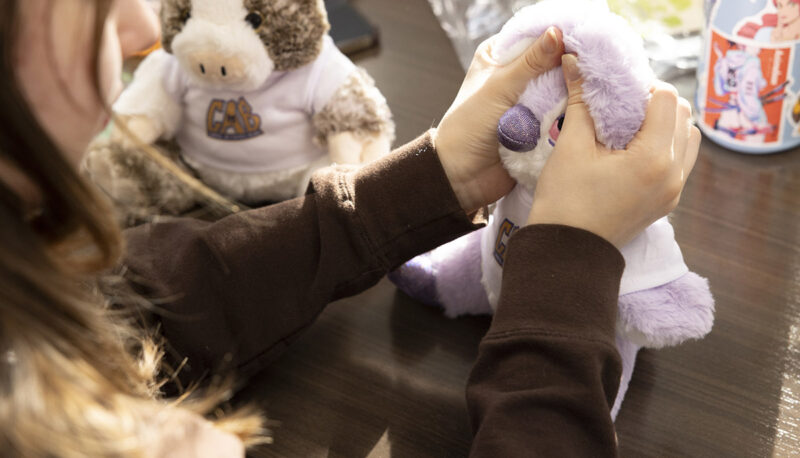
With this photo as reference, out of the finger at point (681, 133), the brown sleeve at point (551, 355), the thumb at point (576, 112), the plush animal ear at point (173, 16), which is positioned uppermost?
the plush animal ear at point (173, 16)

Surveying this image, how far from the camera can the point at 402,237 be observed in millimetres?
586

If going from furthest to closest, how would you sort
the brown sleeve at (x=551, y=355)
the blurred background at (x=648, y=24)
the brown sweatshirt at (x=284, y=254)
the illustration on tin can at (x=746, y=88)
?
the blurred background at (x=648, y=24) → the illustration on tin can at (x=746, y=88) → the brown sweatshirt at (x=284, y=254) → the brown sleeve at (x=551, y=355)

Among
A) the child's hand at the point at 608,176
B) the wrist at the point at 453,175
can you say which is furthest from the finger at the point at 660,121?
the wrist at the point at 453,175

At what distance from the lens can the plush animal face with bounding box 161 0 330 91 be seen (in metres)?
0.69

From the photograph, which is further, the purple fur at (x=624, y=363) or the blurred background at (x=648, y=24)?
the blurred background at (x=648, y=24)

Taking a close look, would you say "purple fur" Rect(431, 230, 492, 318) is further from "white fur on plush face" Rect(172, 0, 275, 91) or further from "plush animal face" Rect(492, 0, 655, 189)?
"white fur on plush face" Rect(172, 0, 275, 91)

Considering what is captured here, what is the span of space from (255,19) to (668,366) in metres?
0.45

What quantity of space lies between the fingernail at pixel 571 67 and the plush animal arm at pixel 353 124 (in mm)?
259

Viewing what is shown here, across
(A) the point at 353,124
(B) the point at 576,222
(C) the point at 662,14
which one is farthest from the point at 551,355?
(C) the point at 662,14

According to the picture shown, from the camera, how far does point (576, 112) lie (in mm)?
516

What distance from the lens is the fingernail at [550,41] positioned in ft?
1.71

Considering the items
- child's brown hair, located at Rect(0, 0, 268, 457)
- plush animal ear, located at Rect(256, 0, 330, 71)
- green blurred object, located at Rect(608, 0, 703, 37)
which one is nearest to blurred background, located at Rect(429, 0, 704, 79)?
green blurred object, located at Rect(608, 0, 703, 37)

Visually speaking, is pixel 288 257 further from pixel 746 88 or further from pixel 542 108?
pixel 746 88

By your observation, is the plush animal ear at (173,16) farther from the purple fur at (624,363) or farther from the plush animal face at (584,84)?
the purple fur at (624,363)
